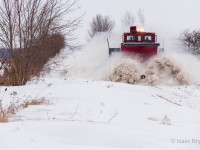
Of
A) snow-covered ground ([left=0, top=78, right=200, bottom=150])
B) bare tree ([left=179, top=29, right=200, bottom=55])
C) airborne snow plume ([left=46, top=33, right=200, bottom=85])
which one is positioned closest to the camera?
snow-covered ground ([left=0, top=78, right=200, bottom=150])

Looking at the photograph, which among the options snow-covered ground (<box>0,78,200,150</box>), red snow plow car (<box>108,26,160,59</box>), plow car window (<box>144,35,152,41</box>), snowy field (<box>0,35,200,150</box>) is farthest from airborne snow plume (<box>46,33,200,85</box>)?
snow-covered ground (<box>0,78,200,150</box>)

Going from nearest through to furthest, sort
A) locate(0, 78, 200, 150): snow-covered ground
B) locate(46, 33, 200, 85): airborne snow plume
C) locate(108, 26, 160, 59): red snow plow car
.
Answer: locate(0, 78, 200, 150): snow-covered ground < locate(46, 33, 200, 85): airborne snow plume < locate(108, 26, 160, 59): red snow plow car

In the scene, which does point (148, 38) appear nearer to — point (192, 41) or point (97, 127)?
point (97, 127)

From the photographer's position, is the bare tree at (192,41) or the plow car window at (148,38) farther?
the bare tree at (192,41)

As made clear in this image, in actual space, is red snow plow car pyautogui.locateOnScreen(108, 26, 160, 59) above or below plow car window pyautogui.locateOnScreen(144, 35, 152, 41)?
below

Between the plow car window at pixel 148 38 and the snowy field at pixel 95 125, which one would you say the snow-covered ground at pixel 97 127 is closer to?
the snowy field at pixel 95 125

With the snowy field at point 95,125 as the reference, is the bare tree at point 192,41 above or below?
above

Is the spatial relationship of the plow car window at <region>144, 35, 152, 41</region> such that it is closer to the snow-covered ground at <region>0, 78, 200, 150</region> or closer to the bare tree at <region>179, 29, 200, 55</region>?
the snow-covered ground at <region>0, 78, 200, 150</region>

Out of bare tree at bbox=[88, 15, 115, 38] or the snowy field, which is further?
bare tree at bbox=[88, 15, 115, 38]

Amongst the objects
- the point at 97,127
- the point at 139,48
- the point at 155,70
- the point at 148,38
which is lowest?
the point at 97,127

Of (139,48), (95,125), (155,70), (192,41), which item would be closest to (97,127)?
(95,125)

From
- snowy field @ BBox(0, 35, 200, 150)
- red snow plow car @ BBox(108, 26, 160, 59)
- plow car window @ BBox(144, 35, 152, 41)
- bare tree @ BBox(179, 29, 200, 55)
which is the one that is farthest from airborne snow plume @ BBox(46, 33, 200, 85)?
bare tree @ BBox(179, 29, 200, 55)

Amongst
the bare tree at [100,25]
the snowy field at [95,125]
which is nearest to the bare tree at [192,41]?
the bare tree at [100,25]

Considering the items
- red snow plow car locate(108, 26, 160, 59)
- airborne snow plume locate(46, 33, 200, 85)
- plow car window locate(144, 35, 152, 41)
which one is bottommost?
airborne snow plume locate(46, 33, 200, 85)
